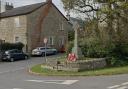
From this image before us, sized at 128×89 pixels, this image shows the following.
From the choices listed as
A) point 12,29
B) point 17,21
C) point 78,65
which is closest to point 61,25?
point 17,21

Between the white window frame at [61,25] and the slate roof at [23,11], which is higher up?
the slate roof at [23,11]

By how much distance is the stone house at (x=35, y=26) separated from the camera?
5952 cm

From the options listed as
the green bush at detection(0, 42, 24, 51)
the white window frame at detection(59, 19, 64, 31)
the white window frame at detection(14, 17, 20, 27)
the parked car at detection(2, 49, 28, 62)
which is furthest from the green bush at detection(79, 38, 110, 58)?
the white window frame at detection(59, 19, 64, 31)

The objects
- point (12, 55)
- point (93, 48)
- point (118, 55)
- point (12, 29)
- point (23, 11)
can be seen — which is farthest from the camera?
point (12, 29)

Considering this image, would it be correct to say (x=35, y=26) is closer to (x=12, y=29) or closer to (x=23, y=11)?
(x=23, y=11)

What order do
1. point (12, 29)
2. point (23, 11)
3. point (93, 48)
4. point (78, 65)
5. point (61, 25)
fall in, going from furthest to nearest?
point (61, 25) < point (12, 29) < point (23, 11) < point (93, 48) < point (78, 65)

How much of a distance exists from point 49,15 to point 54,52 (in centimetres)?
765

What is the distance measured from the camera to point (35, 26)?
60.6m

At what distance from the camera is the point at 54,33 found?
64438 millimetres

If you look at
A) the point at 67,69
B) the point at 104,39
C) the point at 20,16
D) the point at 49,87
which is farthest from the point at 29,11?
the point at 49,87

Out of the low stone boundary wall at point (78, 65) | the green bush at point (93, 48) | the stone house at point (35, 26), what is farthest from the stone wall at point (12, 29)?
the low stone boundary wall at point (78, 65)

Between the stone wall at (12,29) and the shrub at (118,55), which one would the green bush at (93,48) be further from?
the stone wall at (12,29)

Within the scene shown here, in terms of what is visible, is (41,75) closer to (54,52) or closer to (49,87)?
(49,87)

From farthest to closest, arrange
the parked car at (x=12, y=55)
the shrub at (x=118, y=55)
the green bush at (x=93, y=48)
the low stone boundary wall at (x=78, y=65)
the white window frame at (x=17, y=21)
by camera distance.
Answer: the white window frame at (x=17, y=21) < the parked car at (x=12, y=55) < the green bush at (x=93, y=48) < the shrub at (x=118, y=55) < the low stone boundary wall at (x=78, y=65)
